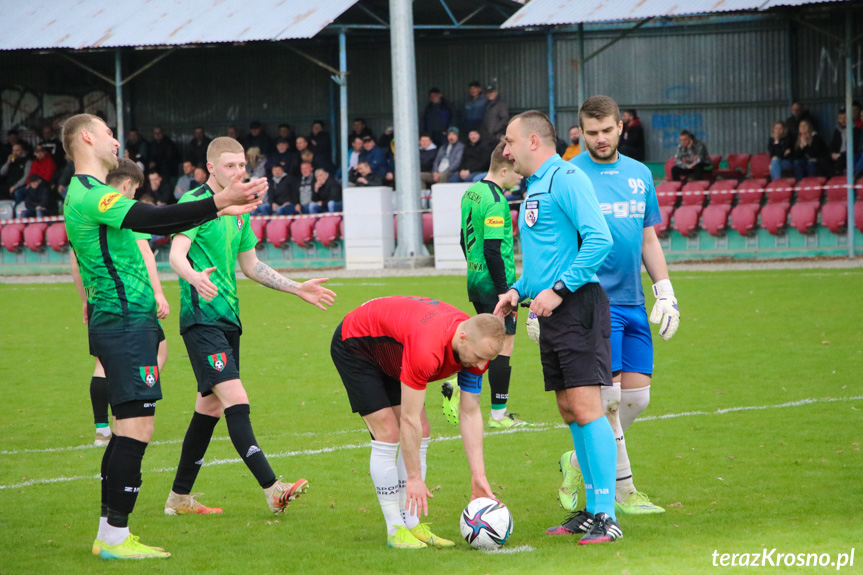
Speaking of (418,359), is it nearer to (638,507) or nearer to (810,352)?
(638,507)

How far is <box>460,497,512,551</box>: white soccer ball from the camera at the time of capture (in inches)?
215

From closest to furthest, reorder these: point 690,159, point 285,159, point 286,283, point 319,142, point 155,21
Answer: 1. point 286,283
2. point 690,159
3. point 155,21
4. point 285,159
5. point 319,142

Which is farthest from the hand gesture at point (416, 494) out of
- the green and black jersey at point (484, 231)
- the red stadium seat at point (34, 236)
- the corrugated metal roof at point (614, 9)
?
the red stadium seat at point (34, 236)

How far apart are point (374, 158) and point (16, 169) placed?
10.6 metres

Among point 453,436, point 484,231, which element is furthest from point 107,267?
point 484,231

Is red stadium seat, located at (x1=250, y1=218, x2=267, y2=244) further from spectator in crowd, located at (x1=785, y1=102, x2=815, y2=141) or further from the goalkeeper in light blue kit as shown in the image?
the goalkeeper in light blue kit

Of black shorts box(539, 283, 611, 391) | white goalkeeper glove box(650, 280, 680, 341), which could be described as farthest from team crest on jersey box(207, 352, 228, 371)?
white goalkeeper glove box(650, 280, 680, 341)

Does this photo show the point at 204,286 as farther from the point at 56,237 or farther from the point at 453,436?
the point at 56,237

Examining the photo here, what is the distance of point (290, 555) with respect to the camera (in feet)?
18.1

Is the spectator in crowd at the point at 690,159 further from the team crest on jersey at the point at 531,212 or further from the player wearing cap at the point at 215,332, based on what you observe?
the team crest on jersey at the point at 531,212

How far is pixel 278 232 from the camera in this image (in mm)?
24281

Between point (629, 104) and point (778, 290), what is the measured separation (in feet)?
37.7

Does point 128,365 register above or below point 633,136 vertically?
below

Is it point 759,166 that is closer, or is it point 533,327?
point 533,327
